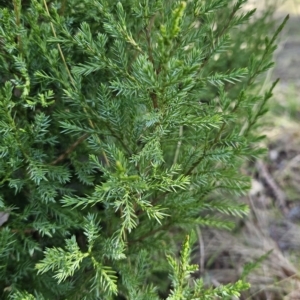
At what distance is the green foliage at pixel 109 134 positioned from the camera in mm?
971

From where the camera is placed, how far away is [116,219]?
1.28 metres

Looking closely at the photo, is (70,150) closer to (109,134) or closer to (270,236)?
(109,134)

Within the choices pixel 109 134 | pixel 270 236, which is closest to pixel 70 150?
pixel 109 134

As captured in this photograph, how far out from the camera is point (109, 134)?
1114 millimetres

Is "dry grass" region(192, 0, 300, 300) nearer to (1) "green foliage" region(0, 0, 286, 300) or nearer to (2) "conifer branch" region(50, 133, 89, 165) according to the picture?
(1) "green foliage" region(0, 0, 286, 300)

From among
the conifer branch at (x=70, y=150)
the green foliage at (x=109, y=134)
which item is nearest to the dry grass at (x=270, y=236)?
the green foliage at (x=109, y=134)

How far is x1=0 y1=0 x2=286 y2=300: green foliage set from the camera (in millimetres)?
971

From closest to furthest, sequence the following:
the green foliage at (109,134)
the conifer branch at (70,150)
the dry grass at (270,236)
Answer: the green foliage at (109,134) → the conifer branch at (70,150) → the dry grass at (270,236)

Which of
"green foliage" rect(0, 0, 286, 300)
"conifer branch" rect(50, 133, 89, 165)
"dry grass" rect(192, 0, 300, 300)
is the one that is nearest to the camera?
"green foliage" rect(0, 0, 286, 300)

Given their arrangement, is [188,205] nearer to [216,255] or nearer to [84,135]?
[84,135]

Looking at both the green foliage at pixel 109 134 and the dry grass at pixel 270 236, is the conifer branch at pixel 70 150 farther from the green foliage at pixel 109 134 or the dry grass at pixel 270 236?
the dry grass at pixel 270 236

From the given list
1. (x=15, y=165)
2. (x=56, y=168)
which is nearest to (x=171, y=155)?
(x=56, y=168)

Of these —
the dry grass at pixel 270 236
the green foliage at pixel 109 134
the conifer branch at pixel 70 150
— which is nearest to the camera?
the green foliage at pixel 109 134

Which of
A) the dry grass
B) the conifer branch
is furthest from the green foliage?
the dry grass
